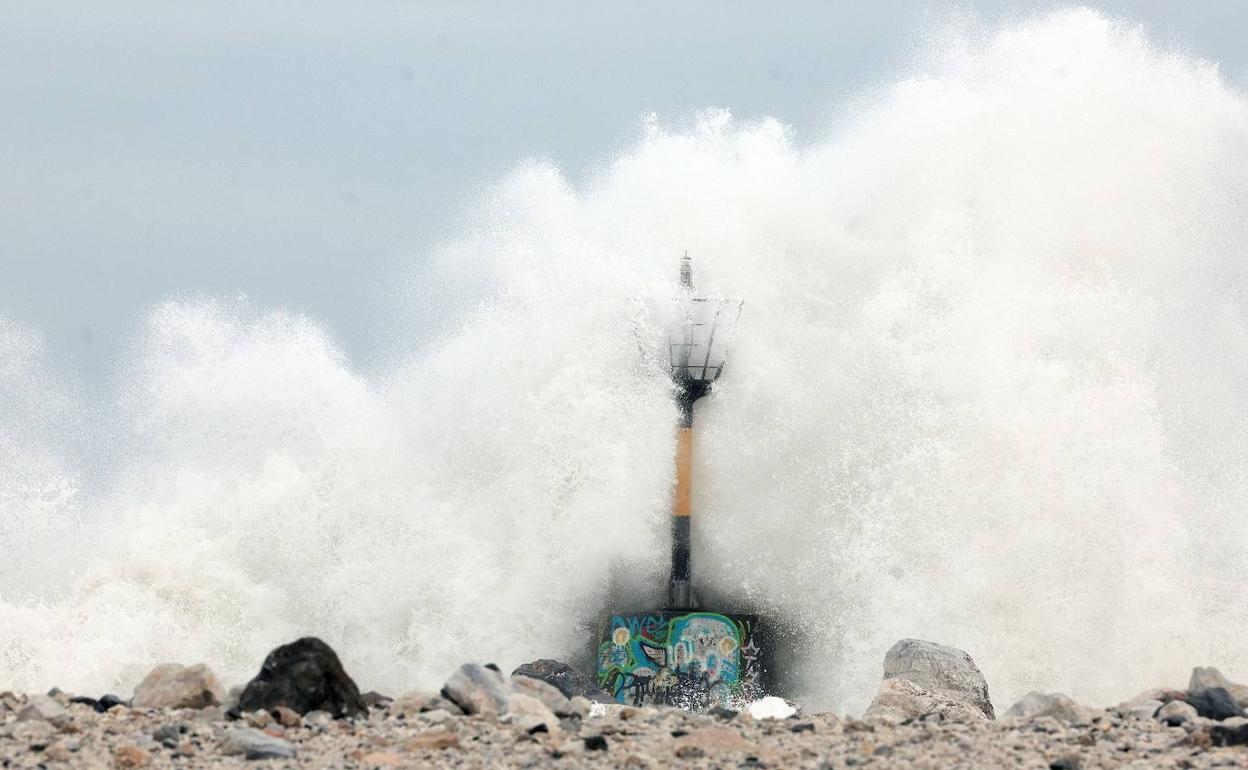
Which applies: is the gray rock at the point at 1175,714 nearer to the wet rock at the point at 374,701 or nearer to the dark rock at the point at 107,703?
the wet rock at the point at 374,701

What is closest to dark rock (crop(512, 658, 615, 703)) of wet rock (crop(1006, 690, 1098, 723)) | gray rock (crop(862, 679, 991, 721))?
gray rock (crop(862, 679, 991, 721))

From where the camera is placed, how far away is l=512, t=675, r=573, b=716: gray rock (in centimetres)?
792

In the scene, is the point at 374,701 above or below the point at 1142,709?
below

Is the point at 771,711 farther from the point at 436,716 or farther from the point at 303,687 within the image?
the point at 303,687

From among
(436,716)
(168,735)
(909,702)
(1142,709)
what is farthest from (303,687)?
(909,702)

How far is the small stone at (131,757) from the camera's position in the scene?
21.5 ft

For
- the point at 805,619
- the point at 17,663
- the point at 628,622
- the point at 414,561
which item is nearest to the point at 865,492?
the point at 805,619

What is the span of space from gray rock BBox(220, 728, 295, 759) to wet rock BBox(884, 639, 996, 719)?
780 centimetres

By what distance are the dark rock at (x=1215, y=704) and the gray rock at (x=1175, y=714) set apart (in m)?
0.61

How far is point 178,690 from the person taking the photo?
8062 millimetres

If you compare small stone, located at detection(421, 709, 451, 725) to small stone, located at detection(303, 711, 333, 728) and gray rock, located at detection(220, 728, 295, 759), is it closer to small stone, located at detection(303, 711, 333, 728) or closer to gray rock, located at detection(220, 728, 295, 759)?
small stone, located at detection(303, 711, 333, 728)

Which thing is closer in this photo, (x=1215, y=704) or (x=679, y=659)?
(x=1215, y=704)

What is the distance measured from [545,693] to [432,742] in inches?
59.6

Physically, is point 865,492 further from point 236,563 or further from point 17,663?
point 17,663
